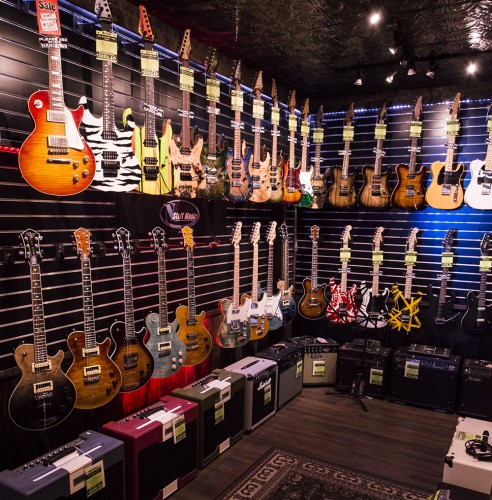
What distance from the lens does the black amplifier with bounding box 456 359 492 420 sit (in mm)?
4199

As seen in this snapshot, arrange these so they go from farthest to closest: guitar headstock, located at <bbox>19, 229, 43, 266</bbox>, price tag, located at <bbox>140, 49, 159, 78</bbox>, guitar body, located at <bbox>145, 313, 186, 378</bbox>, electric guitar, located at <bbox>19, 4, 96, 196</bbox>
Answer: guitar body, located at <bbox>145, 313, 186, 378</bbox>, price tag, located at <bbox>140, 49, 159, 78</bbox>, guitar headstock, located at <bbox>19, 229, 43, 266</bbox>, electric guitar, located at <bbox>19, 4, 96, 196</bbox>

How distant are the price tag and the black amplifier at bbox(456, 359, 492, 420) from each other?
374cm

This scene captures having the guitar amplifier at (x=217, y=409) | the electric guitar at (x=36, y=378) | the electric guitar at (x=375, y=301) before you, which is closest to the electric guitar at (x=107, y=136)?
the electric guitar at (x=36, y=378)

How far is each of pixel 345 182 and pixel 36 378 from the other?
140 inches

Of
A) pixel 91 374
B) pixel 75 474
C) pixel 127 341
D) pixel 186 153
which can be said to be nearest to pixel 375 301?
pixel 186 153

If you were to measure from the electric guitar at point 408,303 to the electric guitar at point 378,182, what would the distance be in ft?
1.51

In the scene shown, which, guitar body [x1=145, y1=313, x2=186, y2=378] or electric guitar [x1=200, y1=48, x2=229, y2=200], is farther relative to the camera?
electric guitar [x1=200, y1=48, x2=229, y2=200]

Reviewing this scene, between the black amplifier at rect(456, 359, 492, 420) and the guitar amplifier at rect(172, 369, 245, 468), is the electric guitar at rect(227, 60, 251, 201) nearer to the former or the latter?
the guitar amplifier at rect(172, 369, 245, 468)

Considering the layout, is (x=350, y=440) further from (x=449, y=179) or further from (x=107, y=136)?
(x=107, y=136)

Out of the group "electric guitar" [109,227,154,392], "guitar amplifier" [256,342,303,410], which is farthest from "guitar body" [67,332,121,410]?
"guitar amplifier" [256,342,303,410]

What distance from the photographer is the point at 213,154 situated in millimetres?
3371

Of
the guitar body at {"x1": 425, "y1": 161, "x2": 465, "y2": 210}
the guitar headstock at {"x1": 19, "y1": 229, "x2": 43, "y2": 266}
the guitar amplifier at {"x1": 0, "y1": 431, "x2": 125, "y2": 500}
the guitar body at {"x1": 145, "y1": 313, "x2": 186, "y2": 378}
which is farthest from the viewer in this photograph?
the guitar body at {"x1": 425, "y1": 161, "x2": 465, "y2": 210}

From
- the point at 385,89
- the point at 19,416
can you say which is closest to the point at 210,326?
the point at 19,416

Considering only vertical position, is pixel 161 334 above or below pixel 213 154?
below
